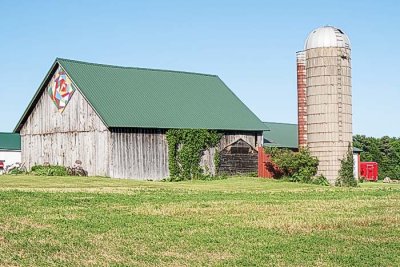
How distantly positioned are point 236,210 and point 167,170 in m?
25.9

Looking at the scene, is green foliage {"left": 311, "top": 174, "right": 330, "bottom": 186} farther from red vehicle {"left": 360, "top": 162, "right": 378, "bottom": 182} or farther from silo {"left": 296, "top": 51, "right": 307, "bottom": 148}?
red vehicle {"left": 360, "top": 162, "right": 378, "bottom": 182}

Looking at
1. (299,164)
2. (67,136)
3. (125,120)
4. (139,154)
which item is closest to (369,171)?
(299,164)

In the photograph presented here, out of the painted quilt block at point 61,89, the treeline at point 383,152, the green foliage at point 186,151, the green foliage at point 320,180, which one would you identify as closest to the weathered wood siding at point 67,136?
the painted quilt block at point 61,89

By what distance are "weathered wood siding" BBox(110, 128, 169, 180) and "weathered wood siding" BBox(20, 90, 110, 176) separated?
0.65m

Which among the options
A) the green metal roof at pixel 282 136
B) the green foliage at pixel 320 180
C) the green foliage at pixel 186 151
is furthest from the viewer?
the green metal roof at pixel 282 136

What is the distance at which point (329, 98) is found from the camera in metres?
43.6

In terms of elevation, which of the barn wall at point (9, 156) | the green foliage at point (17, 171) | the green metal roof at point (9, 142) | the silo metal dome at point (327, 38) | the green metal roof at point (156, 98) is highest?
the silo metal dome at point (327, 38)

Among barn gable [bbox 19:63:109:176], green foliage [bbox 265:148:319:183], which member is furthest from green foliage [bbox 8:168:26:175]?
green foliage [bbox 265:148:319:183]

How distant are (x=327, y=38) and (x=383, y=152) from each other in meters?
36.0

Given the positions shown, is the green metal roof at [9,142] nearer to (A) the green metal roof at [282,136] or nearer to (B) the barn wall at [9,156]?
(B) the barn wall at [9,156]

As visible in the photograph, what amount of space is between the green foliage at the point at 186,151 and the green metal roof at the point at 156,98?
0.68m

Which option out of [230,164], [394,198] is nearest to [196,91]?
[230,164]

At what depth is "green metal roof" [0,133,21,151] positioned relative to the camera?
247 feet

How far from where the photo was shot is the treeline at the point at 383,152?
230 ft
